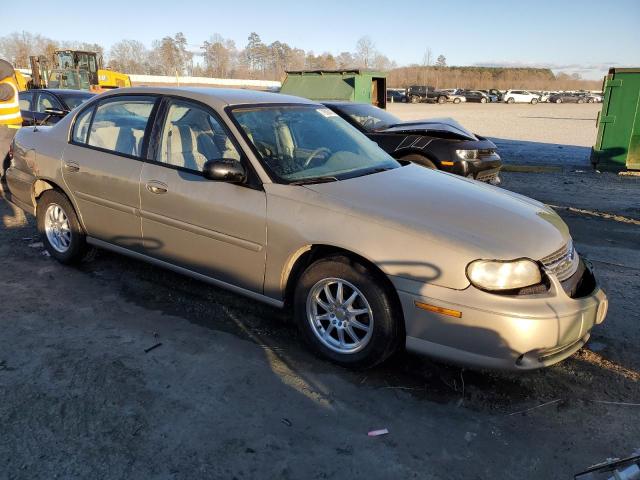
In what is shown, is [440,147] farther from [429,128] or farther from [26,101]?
[26,101]

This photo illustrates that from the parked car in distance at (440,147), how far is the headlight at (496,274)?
5016mm

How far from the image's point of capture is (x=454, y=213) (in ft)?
10.5

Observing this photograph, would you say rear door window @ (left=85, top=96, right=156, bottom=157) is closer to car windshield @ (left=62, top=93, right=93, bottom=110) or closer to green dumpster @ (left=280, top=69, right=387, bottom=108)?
car windshield @ (left=62, top=93, right=93, bottom=110)

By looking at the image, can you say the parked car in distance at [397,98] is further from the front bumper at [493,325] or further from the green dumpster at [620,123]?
the front bumper at [493,325]

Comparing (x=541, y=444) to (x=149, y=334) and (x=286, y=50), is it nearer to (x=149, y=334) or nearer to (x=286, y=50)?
(x=149, y=334)

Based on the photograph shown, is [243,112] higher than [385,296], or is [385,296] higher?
[243,112]

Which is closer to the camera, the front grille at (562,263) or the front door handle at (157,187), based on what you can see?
the front grille at (562,263)

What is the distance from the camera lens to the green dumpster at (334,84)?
14352 mm

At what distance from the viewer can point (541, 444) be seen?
2.68m

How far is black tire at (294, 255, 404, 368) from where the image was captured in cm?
306

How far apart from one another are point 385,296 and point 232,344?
1191 mm

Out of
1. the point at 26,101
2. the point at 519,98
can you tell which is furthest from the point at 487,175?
the point at 519,98

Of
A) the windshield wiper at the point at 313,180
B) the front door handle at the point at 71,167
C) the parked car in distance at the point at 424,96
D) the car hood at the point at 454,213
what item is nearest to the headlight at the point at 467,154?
the car hood at the point at 454,213

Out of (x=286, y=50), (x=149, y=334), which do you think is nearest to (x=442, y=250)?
(x=149, y=334)
